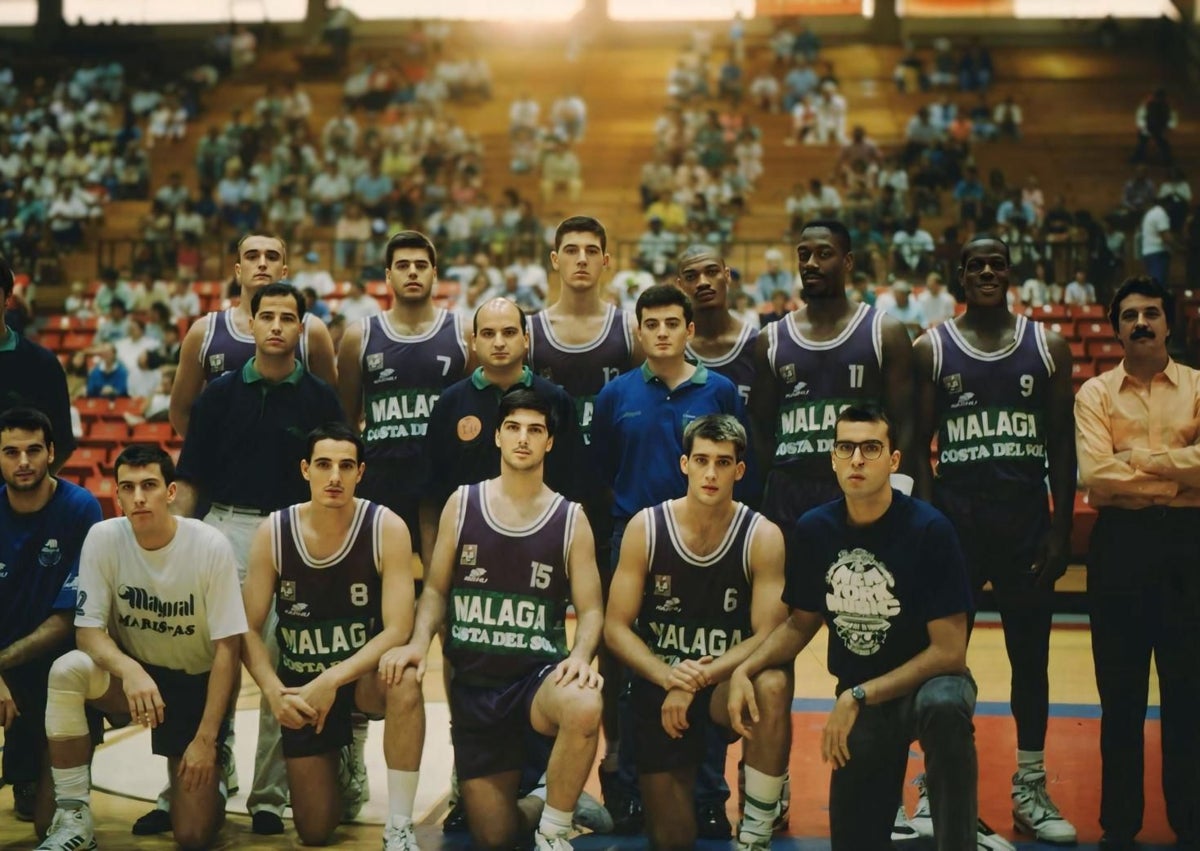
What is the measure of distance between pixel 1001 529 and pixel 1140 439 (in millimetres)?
587

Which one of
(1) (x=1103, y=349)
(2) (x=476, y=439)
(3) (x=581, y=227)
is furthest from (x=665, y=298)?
(1) (x=1103, y=349)

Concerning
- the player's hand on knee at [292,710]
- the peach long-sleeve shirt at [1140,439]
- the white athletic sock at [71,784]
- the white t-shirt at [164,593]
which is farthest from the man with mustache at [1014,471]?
the white athletic sock at [71,784]

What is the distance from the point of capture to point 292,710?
4918mm

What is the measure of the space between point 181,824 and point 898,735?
2.50 m

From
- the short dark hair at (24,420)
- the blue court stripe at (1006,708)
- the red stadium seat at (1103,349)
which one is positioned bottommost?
the blue court stripe at (1006,708)

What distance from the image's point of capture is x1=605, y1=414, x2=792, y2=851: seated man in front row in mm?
4852

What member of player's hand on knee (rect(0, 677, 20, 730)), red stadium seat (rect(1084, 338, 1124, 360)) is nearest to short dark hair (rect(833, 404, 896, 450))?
player's hand on knee (rect(0, 677, 20, 730))

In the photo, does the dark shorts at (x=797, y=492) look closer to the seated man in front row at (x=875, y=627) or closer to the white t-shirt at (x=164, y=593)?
the seated man in front row at (x=875, y=627)

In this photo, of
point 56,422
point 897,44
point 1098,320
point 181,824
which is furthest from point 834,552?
point 897,44

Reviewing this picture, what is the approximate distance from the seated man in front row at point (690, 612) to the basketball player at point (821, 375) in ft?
1.63

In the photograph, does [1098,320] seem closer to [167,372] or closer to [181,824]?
[167,372]

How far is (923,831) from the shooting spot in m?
5.14

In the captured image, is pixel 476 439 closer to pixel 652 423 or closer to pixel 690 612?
pixel 652 423

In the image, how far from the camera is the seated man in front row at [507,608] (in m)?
4.95
